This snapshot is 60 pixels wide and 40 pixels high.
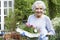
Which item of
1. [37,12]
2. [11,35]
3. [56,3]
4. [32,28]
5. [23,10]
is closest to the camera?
[11,35]

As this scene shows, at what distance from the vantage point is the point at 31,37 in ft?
15.4

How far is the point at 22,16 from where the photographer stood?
10383mm

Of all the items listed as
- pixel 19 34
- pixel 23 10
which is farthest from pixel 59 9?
pixel 19 34

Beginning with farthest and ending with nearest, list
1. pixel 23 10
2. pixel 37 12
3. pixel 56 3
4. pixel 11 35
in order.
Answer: pixel 56 3
pixel 23 10
pixel 37 12
pixel 11 35

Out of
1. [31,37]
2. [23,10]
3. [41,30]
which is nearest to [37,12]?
[41,30]

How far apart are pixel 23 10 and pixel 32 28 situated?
5.38 meters

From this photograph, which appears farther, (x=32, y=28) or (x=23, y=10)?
(x=23, y=10)

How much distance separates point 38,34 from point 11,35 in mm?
501

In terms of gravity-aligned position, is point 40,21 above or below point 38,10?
below

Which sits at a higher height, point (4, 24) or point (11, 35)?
point (11, 35)

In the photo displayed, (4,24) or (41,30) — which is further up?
(41,30)

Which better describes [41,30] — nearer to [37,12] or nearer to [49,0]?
[37,12]

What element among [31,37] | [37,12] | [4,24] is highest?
[37,12]

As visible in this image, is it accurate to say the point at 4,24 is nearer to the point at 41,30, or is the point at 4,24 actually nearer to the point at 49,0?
the point at 49,0
